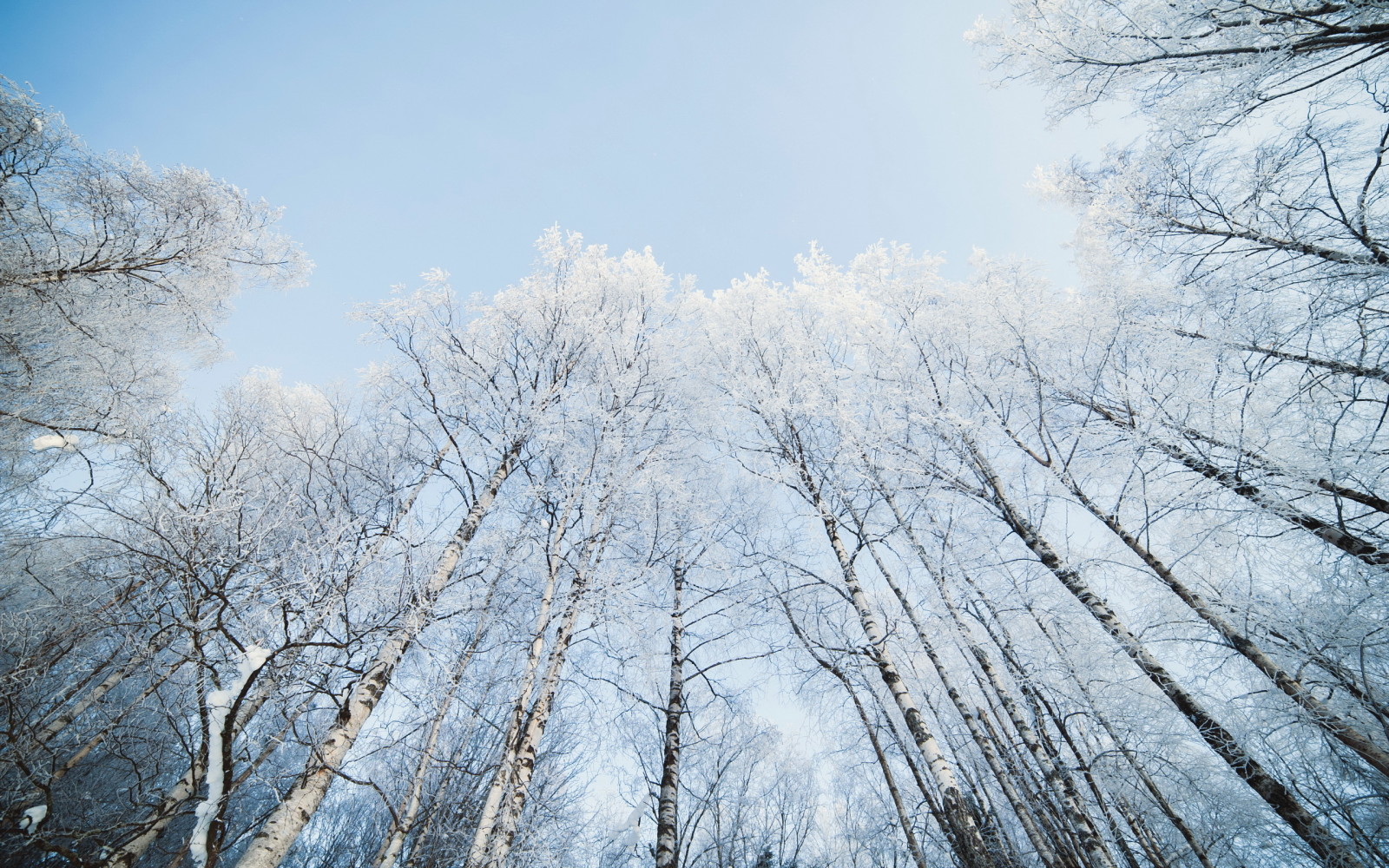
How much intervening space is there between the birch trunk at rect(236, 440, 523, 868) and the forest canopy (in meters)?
0.03

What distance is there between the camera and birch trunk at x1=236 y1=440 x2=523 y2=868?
3.23 meters

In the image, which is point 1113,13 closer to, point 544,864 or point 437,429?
point 437,429

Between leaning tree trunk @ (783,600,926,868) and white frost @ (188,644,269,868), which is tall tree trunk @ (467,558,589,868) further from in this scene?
leaning tree trunk @ (783,600,926,868)

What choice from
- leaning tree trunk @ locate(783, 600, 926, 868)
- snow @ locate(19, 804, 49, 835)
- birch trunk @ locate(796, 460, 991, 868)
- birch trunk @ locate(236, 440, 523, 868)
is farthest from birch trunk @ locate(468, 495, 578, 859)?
birch trunk @ locate(796, 460, 991, 868)

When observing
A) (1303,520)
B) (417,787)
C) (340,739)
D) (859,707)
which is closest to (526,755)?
(340,739)

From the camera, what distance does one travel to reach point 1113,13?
4879mm

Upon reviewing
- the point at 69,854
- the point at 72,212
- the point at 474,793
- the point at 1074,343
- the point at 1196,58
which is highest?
the point at 72,212

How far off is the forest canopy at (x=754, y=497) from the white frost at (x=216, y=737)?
0.06ft

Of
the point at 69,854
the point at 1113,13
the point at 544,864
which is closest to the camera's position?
the point at 69,854

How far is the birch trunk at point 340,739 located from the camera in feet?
10.6

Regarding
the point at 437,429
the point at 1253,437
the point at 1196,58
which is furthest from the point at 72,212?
the point at 1253,437

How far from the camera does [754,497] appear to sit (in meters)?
7.53

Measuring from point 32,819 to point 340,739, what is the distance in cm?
168

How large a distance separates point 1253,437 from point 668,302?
787cm
